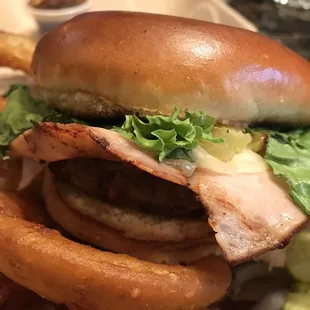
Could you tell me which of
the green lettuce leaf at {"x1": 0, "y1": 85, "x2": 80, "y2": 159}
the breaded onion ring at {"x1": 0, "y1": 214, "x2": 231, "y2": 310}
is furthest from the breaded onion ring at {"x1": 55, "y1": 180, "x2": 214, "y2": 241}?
the green lettuce leaf at {"x1": 0, "y1": 85, "x2": 80, "y2": 159}

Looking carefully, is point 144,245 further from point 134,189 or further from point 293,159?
point 293,159

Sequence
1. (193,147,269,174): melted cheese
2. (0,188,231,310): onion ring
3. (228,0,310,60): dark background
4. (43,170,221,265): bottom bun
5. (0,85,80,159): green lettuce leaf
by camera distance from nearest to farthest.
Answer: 1. (0,188,231,310): onion ring
2. (193,147,269,174): melted cheese
3. (43,170,221,265): bottom bun
4. (0,85,80,159): green lettuce leaf
5. (228,0,310,60): dark background

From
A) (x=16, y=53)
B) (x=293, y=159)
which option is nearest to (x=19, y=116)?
(x=16, y=53)

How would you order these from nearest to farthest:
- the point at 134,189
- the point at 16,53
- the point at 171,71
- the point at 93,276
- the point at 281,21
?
the point at 93,276
the point at 171,71
the point at 134,189
the point at 16,53
the point at 281,21

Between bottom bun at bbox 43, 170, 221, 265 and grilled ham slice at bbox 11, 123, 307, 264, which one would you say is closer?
grilled ham slice at bbox 11, 123, 307, 264

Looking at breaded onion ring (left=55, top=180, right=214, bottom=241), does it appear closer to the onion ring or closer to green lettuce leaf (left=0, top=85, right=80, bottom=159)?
the onion ring
